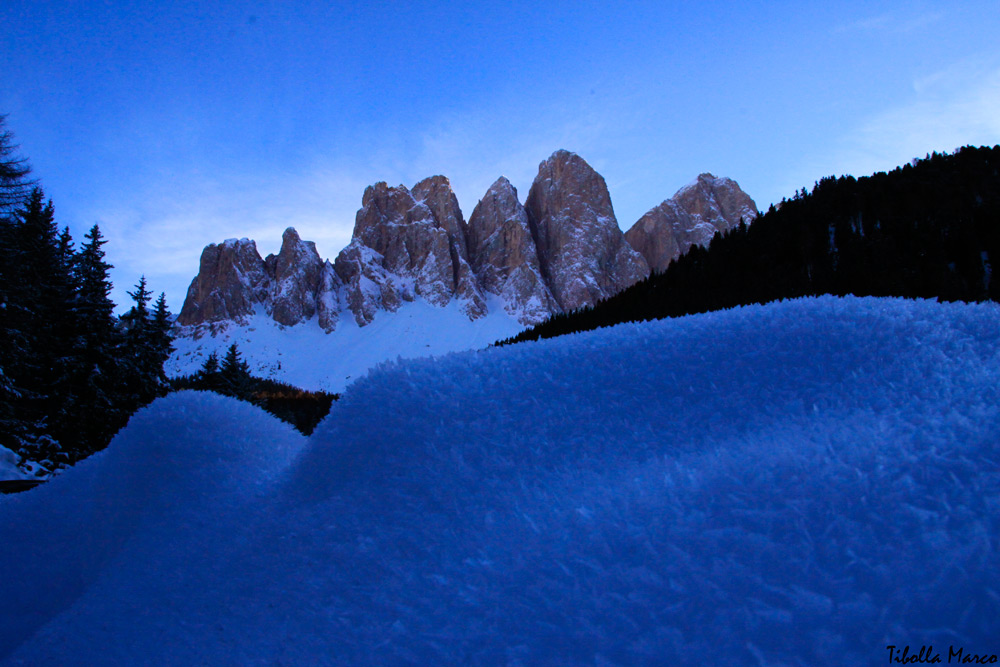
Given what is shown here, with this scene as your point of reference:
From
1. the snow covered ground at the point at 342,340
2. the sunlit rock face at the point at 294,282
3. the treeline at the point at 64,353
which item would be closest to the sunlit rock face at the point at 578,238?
the snow covered ground at the point at 342,340

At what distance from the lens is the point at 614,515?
1008 mm

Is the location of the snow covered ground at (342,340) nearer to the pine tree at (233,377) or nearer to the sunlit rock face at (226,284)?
the sunlit rock face at (226,284)

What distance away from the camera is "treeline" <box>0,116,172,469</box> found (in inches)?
612

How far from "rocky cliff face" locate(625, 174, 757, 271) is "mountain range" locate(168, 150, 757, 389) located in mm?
311

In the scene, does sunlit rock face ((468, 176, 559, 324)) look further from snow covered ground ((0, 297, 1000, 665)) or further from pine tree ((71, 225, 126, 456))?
snow covered ground ((0, 297, 1000, 665))

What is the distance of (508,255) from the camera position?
8994cm

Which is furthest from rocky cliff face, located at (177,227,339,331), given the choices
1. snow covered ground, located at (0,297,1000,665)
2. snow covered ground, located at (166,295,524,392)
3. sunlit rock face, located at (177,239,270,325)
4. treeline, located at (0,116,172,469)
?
snow covered ground, located at (0,297,1000,665)

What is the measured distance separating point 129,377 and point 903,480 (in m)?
26.5

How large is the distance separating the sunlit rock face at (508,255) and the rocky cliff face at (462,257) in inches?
7.8

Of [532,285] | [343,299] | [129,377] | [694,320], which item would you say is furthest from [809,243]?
[343,299]

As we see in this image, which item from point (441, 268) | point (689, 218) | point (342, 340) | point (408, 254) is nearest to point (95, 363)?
point (342, 340)

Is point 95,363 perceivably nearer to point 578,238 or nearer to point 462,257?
point 462,257

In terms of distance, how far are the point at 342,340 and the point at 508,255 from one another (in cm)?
3438

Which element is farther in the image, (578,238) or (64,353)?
(578,238)
